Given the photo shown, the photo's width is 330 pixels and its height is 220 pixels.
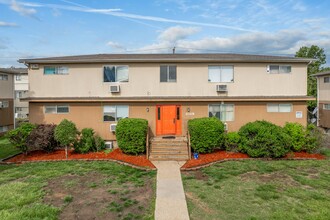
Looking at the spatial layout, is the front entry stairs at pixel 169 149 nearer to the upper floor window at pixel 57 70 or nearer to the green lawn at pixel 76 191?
the green lawn at pixel 76 191

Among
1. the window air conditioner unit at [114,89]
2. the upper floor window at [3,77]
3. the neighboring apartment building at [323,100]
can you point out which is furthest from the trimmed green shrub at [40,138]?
the neighboring apartment building at [323,100]

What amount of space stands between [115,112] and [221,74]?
7.36m

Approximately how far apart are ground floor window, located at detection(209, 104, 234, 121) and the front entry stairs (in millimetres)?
2665

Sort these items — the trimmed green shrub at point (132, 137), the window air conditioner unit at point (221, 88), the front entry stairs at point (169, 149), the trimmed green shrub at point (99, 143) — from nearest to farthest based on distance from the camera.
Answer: the front entry stairs at point (169, 149), the trimmed green shrub at point (132, 137), the trimmed green shrub at point (99, 143), the window air conditioner unit at point (221, 88)

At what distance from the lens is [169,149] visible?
1392 cm

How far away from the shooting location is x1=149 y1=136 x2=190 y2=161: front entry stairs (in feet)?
43.4

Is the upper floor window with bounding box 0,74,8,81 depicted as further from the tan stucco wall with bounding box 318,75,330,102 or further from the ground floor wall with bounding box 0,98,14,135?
the tan stucco wall with bounding box 318,75,330,102

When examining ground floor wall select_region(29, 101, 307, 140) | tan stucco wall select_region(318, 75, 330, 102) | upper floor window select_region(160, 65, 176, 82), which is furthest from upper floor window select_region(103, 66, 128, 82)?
tan stucco wall select_region(318, 75, 330, 102)

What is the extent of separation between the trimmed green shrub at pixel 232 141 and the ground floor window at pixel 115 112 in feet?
21.4

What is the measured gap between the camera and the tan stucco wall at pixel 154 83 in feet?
51.5

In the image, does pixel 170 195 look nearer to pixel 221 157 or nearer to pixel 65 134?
pixel 221 157

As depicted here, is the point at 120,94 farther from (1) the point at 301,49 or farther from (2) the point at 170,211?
(1) the point at 301,49

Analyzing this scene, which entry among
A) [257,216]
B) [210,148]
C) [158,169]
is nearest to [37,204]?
[158,169]

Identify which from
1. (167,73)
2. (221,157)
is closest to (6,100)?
(167,73)
